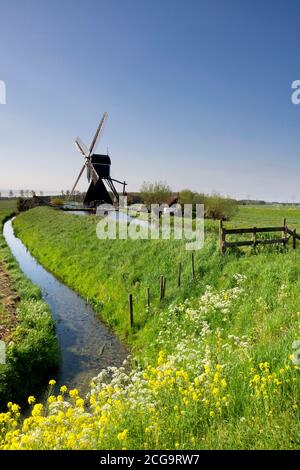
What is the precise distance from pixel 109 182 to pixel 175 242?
3548cm

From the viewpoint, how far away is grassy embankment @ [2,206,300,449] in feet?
17.2

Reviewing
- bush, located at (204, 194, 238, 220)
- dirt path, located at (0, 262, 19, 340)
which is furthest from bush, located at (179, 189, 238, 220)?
dirt path, located at (0, 262, 19, 340)

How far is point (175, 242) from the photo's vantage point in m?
21.4

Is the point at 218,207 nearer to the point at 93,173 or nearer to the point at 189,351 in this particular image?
the point at 93,173

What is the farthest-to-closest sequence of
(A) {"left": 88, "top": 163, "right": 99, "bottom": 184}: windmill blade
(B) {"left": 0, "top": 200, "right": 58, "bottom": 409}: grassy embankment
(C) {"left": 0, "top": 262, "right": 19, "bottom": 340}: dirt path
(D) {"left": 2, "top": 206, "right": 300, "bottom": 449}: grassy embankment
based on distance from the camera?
(A) {"left": 88, "top": 163, "right": 99, "bottom": 184}: windmill blade, (C) {"left": 0, "top": 262, "right": 19, "bottom": 340}: dirt path, (B) {"left": 0, "top": 200, "right": 58, "bottom": 409}: grassy embankment, (D) {"left": 2, "top": 206, "right": 300, "bottom": 449}: grassy embankment

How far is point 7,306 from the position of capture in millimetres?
15164

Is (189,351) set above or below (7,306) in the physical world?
above

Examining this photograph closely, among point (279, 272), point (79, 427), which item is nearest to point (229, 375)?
point (79, 427)

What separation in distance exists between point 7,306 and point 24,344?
405 centimetres

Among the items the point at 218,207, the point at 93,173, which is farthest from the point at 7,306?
the point at 93,173

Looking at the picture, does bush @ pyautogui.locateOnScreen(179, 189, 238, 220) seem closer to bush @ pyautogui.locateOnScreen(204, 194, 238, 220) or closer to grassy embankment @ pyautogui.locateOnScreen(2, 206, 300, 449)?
bush @ pyautogui.locateOnScreen(204, 194, 238, 220)

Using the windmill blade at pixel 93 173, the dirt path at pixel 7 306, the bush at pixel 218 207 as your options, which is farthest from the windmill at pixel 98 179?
the dirt path at pixel 7 306
